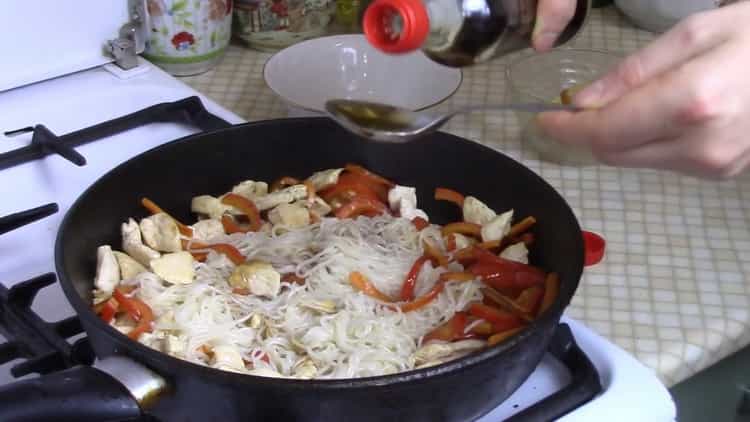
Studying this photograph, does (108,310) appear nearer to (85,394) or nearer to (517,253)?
(85,394)

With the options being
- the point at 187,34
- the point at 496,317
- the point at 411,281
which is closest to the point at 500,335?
the point at 496,317

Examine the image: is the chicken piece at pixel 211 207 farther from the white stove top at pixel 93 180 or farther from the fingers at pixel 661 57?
the fingers at pixel 661 57

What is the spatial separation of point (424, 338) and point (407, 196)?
20cm

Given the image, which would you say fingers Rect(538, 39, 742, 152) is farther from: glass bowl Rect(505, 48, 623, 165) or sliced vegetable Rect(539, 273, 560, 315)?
glass bowl Rect(505, 48, 623, 165)

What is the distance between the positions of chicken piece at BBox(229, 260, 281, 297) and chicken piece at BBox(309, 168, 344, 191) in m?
0.15

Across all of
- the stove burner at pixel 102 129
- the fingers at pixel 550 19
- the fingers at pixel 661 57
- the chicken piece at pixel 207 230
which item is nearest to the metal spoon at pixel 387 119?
the fingers at pixel 661 57

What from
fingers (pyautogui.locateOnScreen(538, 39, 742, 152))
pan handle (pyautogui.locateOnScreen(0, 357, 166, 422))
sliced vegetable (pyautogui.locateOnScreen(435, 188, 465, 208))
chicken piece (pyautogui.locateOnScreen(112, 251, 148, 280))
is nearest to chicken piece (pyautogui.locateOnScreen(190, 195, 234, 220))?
chicken piece (pyautogui.locateOnScreen(112, 251, 148, 280))

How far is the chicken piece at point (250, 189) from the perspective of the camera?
3.05 feet

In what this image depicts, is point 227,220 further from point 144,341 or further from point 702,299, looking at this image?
point 702,299

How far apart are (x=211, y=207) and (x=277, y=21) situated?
1.65 ft

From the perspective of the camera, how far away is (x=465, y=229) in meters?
0.86

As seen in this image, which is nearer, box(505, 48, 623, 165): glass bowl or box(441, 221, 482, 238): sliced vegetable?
box(441, 221, 482, 238): sliced vegetable

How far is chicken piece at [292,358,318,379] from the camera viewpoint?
698mm

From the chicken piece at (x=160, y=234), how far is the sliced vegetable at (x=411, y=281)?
227 millimetres
